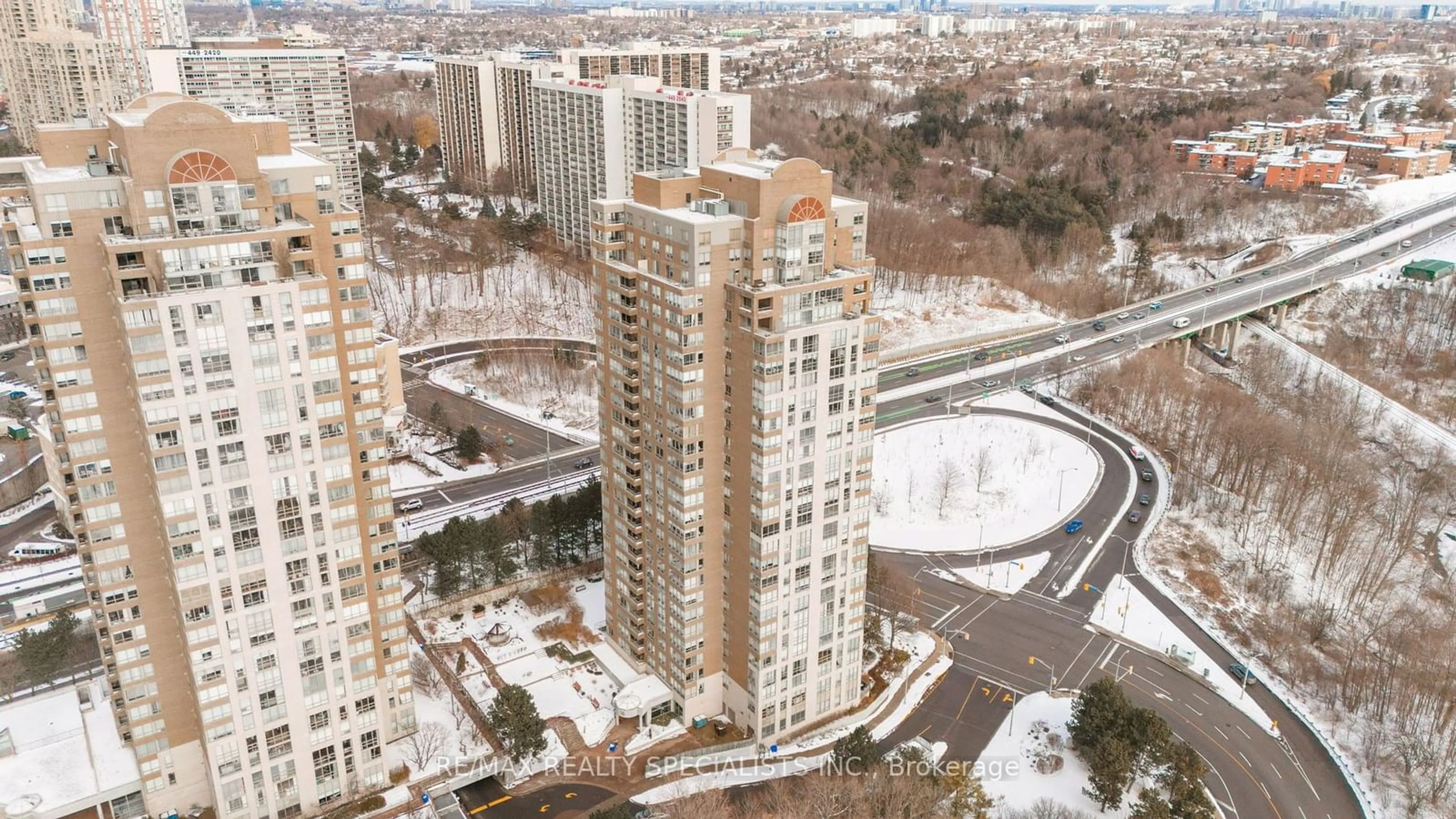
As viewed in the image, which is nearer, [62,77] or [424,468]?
[424,468]

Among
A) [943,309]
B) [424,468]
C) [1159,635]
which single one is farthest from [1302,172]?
[424,468]

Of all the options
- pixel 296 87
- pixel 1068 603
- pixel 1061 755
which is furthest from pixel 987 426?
pixel 296 87

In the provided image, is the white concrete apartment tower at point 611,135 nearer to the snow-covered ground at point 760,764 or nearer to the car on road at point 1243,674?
the snow-covered ground at point 760,764

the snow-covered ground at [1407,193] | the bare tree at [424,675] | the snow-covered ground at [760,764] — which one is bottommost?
the snow-covered ground at [760,764]

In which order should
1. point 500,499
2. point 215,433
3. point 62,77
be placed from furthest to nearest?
point 62,77 < point 500,499 < point 215,433

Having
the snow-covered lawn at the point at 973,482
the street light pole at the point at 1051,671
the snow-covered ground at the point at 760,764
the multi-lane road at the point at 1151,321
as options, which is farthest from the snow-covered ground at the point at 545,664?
the multi-lane road at the point at 1151,321

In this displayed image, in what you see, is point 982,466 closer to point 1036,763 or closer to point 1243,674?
point 1243,674

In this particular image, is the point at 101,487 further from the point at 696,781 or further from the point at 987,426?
the point at 987,426
